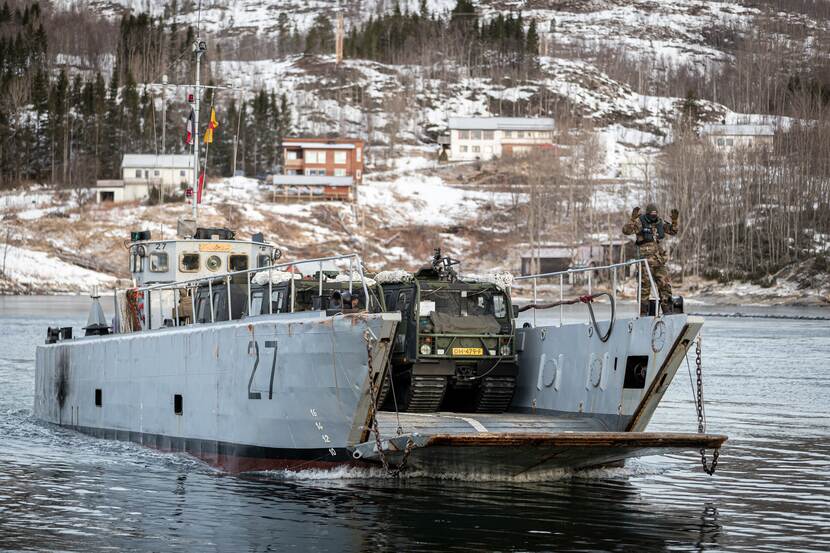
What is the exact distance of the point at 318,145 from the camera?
525 feet

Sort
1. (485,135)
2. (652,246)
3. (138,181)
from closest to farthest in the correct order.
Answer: (652,246), (138,181), (485,135)

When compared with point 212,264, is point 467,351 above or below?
below

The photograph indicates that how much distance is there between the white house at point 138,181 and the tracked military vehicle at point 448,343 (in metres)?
125

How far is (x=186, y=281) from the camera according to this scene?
→ 2659 cm

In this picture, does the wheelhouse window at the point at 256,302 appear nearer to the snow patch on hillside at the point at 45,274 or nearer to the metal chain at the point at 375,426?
the metal chain at the point at 375,426

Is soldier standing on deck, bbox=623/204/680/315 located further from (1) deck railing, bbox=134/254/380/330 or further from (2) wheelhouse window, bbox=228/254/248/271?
(2) wheelhouse window, bbox=228/254/248/271

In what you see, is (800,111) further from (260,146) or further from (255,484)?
(255,484)

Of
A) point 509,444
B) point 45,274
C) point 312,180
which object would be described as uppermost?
point 312,180

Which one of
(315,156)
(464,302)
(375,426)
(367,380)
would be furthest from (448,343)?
(315,156)

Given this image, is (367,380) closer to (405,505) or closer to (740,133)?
(405,505)

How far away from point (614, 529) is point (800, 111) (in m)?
129

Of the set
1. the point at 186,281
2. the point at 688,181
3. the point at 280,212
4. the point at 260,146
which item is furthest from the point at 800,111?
the point at 186,281

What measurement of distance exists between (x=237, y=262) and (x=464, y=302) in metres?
7.55

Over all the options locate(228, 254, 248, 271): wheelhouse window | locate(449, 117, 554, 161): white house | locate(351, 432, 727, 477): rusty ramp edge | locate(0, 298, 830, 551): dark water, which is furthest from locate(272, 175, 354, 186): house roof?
locate(351, 432, 727, 477): rusty ramp edge
